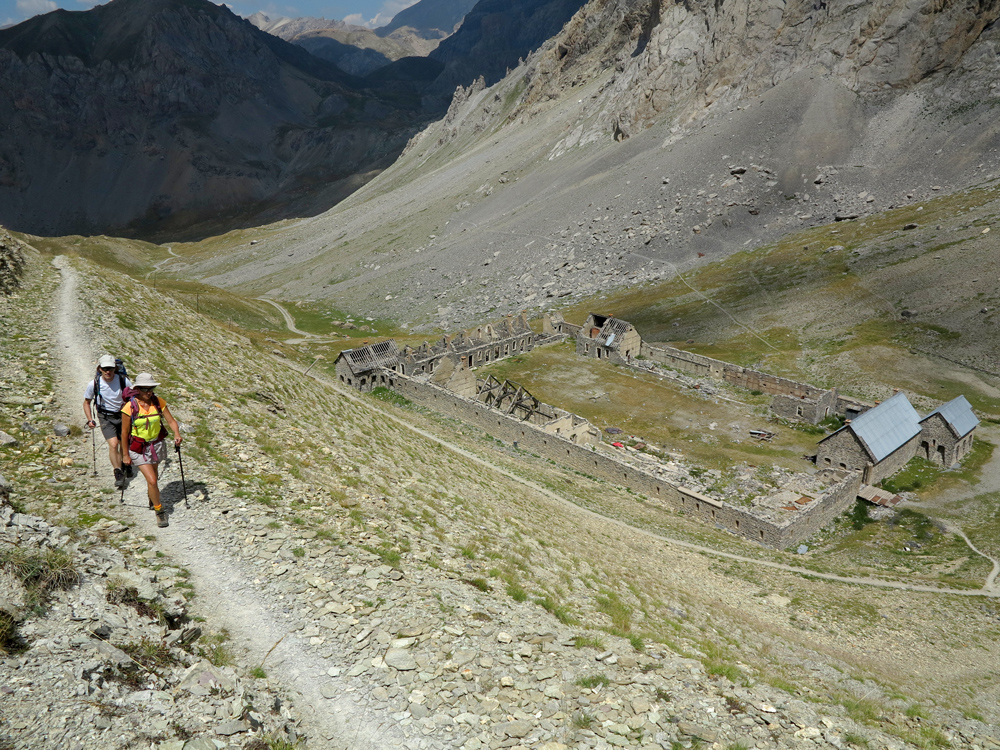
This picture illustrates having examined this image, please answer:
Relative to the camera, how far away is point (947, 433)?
4047 cm

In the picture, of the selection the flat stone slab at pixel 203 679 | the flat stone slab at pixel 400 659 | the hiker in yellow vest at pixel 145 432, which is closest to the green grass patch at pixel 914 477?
the flat stone slab at pixel 400 659

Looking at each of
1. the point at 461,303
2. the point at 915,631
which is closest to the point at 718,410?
the point at 915,631

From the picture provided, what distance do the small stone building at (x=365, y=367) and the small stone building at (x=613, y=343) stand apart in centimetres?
2235

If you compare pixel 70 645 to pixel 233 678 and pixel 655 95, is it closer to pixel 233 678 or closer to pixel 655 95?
pixel 233 678

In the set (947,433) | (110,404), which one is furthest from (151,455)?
(947,433)

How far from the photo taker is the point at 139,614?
34.0ft

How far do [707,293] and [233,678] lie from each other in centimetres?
7686

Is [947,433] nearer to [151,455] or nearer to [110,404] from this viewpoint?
[151,455]

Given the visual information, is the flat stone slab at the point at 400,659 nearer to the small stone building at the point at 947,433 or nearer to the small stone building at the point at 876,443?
the small stone building at the point at 876,443

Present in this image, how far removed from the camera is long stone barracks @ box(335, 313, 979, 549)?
112 feet

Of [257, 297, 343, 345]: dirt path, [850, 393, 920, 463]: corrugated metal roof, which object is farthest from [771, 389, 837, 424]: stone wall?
[257, 297, 343, 345]: dirt path

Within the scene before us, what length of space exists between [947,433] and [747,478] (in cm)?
1495

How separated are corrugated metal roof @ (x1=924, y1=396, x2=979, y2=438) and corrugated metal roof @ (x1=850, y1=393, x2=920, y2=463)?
1.42 meters

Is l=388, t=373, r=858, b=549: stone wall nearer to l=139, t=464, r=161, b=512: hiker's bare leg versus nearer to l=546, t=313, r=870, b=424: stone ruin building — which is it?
l=546, t=313, r=870, b=424: stone ruin building
